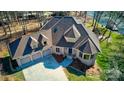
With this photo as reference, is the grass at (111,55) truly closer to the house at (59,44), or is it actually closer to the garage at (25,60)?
the house at (59,44)

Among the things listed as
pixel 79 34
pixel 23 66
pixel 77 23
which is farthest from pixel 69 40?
pixel 23 66

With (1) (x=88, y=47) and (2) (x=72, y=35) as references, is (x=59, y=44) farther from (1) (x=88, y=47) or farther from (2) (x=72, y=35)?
(1) (x=88, y=47)

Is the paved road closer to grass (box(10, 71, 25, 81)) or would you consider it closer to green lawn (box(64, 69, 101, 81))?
grass (box(10, 71, 25, 81))

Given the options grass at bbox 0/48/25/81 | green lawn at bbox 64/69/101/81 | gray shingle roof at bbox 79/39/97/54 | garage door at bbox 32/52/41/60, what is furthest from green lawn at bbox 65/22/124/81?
grass at bbox 0/48/25/81

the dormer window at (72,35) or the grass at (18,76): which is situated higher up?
the dormer window at (72,35)

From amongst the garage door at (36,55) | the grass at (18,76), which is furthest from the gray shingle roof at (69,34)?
the grass at (18,76)
